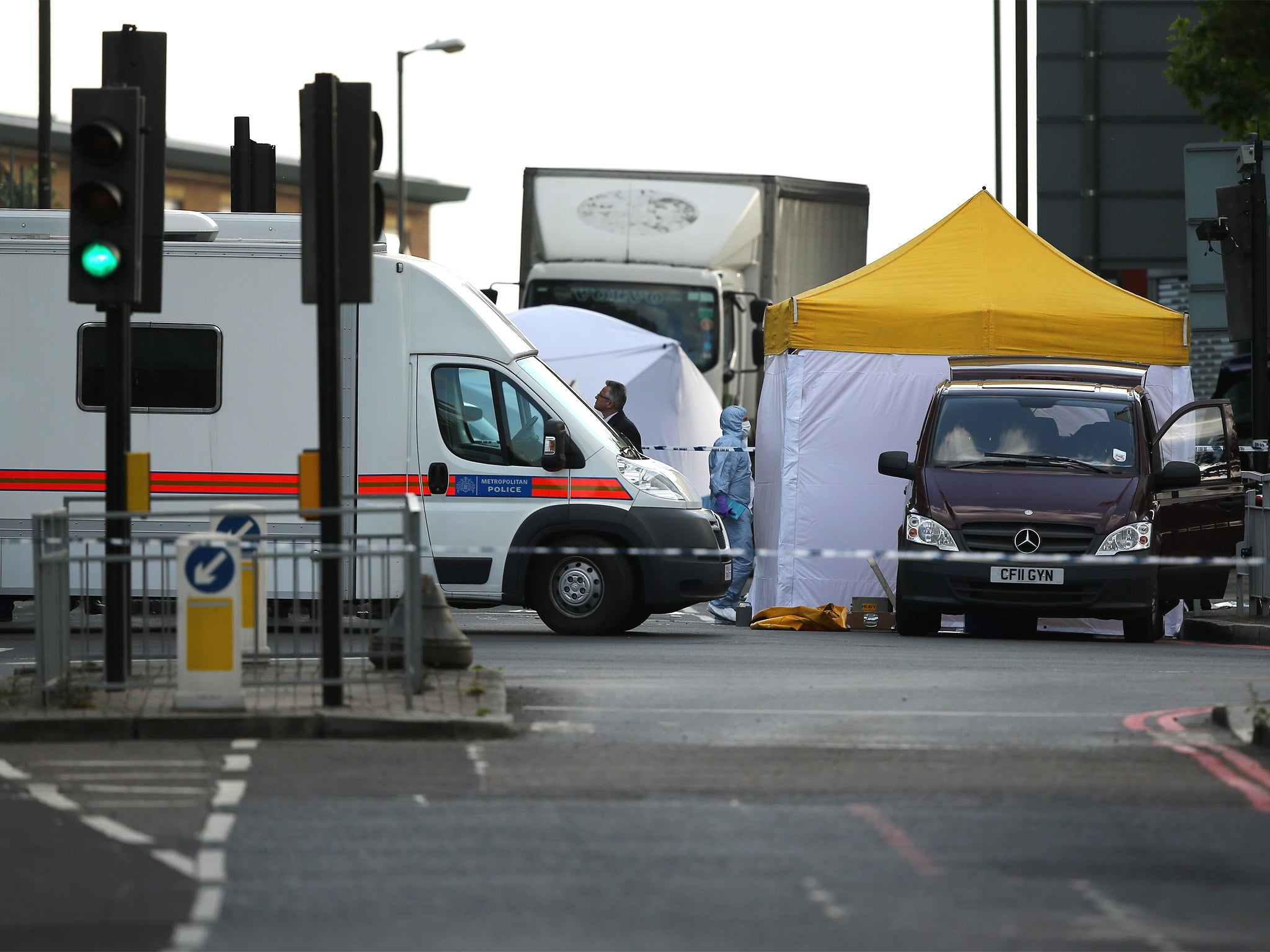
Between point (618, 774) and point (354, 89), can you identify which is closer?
point (618, 774)

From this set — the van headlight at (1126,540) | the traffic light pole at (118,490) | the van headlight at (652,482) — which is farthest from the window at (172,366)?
the van headlight at (1126,540)

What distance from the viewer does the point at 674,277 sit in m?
25.5

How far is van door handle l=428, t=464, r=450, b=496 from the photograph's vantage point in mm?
15359

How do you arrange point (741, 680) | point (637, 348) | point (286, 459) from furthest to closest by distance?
1. point (637, 348)
2. point (286, 459)
3. point (741, 680)

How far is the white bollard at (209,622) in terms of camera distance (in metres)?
9.30

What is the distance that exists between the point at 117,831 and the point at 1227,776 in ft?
14.4

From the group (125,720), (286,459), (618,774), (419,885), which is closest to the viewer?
(419,885)

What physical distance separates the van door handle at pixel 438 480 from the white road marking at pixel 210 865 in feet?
28.4

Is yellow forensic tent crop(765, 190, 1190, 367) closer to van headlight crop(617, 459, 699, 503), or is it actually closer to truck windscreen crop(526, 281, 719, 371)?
van headlight crop(617, 459, 699, 503)

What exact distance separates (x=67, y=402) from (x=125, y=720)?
684 cm

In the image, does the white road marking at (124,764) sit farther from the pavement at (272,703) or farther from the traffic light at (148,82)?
the traffic light at (148,82)

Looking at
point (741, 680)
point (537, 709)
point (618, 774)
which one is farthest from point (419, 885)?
point (741, 680)

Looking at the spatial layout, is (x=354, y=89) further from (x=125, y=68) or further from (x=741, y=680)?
(x=741, y=680)

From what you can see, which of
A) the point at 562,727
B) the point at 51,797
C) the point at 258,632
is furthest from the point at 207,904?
the point at 258,632
